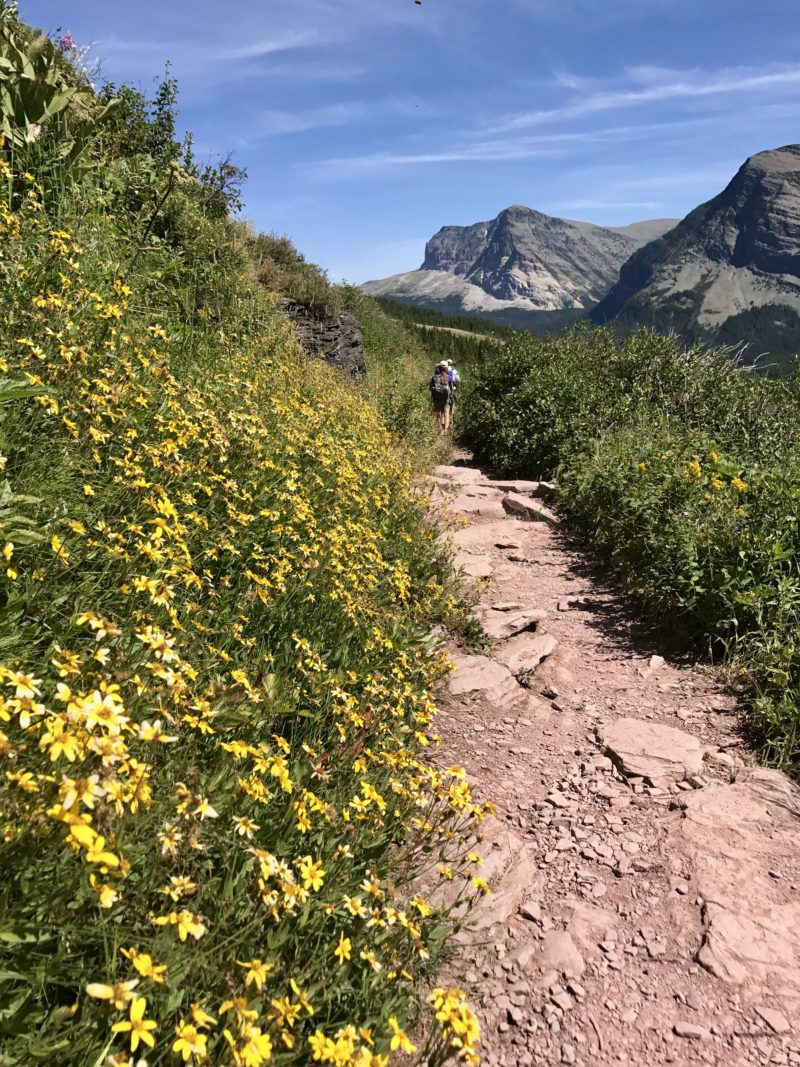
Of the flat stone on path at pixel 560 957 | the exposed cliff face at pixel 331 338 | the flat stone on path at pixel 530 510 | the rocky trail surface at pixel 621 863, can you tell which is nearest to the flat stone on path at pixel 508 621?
the rocky trail surface at pixel 621 863

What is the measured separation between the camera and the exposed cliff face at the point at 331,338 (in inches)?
552

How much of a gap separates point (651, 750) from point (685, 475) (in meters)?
3.76

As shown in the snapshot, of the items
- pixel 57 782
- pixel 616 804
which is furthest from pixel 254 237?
pixel 57 782

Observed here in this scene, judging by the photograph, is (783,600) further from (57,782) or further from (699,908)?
(57,782)

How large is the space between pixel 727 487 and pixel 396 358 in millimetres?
19581

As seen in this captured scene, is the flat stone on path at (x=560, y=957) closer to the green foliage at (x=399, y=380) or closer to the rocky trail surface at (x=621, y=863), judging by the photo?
the rocky trail surface at (x=621, y=863)

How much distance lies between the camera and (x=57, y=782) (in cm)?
148

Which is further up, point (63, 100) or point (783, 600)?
point (63, 100)

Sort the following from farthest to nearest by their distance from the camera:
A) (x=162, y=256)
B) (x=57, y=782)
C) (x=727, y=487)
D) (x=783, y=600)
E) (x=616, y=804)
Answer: (x=162, y=256) → (x=727, y=487) → (x=783, y=600) → (x=616, y=804) → (x=57, y=782)

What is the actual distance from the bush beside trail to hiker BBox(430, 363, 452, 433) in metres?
0.87

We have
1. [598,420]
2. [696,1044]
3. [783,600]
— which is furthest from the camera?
[598,420]

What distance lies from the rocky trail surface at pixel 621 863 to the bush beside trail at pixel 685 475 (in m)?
0.44

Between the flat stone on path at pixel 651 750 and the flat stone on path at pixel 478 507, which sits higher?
the flat stone on path at pixel 478 507

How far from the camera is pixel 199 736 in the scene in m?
2.66
